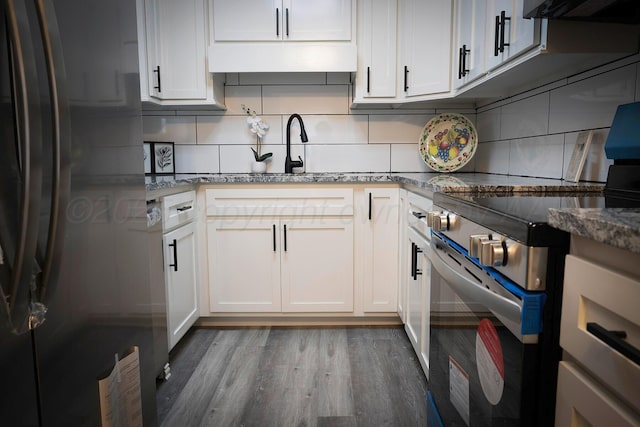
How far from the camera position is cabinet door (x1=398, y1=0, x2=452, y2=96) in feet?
7.41

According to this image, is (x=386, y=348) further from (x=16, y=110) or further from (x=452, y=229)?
(x=16, y=110)

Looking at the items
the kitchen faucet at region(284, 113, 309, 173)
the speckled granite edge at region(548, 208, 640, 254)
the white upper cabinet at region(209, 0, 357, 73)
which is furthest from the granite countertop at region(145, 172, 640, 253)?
the white upper cabinet at region(209, 0, 357, 73)

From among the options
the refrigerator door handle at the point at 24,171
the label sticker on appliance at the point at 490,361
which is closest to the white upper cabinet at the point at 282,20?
the refrigerator door handle at the point at 24,171

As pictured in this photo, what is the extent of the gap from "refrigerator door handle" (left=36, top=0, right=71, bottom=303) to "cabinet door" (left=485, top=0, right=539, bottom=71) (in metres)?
1.32

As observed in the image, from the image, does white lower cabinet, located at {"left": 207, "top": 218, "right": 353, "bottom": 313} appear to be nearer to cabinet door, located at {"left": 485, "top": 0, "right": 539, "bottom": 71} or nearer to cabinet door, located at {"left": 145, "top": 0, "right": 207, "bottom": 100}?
cabinet door, located at {"left": 145, "top": 0, "right": 207, "bottom": 100}

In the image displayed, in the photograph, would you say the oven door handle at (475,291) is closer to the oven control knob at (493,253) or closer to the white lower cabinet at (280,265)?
the oven control knob at (493,253)

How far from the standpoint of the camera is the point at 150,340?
4.02 ft

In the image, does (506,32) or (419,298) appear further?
(419,298)

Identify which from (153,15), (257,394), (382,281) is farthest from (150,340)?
(153,15)

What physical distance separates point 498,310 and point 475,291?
0.11m

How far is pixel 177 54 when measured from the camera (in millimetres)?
2418

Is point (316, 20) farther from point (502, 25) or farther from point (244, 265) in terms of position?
point (244, 265)

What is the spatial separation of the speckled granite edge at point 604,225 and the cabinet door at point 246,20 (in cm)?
210

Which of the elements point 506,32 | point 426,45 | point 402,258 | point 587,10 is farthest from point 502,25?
point 402,258
